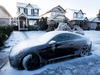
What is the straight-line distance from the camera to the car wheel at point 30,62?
300 cm

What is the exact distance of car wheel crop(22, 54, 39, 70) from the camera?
2998mm

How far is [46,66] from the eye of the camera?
3.39 meters

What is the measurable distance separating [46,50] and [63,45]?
90 cm

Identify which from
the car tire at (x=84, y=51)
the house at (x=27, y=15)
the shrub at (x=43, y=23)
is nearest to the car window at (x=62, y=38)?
the car tire at (x=84, y=51)

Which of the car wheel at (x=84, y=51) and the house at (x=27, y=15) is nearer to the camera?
the car wheel at (x=84, y=51)

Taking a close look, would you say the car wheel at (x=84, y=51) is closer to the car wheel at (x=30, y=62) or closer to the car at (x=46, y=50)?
the car at (x=46, y=50)

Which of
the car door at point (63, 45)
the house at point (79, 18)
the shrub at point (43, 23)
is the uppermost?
the house at point (79, 18)

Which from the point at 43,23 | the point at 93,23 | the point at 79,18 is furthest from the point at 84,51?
the point at 93,23

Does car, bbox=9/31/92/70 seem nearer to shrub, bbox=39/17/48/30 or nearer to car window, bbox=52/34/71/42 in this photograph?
car window, bbox=52/34/71/42

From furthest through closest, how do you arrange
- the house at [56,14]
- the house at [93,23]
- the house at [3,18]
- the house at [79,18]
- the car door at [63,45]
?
the house at [93,23], the house at [79,18], the house at [56,14], the house at [3,18], the car door at [63,45]

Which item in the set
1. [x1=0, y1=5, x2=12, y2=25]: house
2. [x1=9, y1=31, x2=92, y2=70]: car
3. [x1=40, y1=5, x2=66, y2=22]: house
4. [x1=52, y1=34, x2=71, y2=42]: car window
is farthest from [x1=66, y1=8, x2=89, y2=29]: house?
[x1=52, y1=34, x2=71, y2=42]: car window

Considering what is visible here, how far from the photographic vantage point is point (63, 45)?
3.63 meters

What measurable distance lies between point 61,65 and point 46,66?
69 centimetres

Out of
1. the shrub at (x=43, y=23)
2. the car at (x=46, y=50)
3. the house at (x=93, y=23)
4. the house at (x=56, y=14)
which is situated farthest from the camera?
the house at (x=93, y=23)
